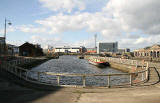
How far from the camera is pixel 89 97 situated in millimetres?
8320

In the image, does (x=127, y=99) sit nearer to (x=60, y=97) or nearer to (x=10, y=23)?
(x=60, y=97)

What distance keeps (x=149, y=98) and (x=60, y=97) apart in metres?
5.32

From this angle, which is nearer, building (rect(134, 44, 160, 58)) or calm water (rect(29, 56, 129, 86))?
calm water (rect(29, 56, 129, 86))

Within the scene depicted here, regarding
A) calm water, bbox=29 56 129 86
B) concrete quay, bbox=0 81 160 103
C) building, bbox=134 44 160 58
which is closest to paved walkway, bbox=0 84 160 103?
concrete quay, bbox=0 81 160 103

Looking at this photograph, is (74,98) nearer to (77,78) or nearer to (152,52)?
(77,78)

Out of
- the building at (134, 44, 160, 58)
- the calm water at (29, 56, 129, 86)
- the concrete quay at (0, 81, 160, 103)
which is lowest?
the calm water at (29, 56, 129, 86)

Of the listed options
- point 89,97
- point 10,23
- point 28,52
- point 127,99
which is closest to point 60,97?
point 89,97

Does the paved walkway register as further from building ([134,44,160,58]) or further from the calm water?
building ([134,44,160,58])

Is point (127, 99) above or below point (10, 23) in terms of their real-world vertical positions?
below

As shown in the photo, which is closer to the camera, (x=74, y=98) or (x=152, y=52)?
(x=74, y=98)

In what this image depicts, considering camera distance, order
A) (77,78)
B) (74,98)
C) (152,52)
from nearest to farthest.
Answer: (74,98) → (77,78) → (152,52)

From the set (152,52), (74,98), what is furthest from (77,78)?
(152,52)

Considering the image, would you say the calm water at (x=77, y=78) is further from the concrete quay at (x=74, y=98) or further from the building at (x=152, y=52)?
the building at (x=152, y=52)

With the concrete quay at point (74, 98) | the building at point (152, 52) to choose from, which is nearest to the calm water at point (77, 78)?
the concrete quay at point (74, 98)
